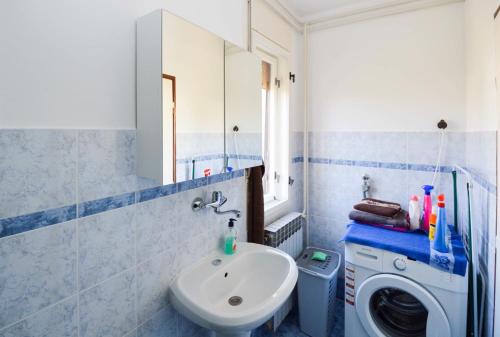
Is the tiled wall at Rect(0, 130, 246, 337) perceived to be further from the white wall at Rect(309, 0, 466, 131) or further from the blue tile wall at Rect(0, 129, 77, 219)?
the white wall at Rect(309, 0, 466, 131)

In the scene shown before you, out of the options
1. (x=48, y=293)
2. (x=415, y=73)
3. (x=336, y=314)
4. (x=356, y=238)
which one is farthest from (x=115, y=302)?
(x=415, y=73)

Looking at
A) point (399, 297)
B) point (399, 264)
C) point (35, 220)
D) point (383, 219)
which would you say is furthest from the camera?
point (383, 219)

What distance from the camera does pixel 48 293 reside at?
2.60ft

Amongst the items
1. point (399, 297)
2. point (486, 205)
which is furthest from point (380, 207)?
point (486, 205)

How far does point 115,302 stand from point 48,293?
236 mm

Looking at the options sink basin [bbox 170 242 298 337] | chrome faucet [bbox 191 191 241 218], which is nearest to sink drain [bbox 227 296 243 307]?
sink basin [bbox 170 242 298 337]

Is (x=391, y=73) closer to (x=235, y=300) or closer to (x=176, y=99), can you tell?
(x=176, y=99)

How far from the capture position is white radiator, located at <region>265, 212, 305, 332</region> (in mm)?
1853

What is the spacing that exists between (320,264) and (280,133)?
108 centimetres

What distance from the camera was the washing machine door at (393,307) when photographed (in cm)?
149

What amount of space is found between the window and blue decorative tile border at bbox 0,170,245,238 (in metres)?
1.10

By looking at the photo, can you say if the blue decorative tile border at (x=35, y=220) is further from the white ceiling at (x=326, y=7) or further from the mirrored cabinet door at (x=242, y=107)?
the white ceiling at (x=326, y=7)

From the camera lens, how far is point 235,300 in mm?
1302

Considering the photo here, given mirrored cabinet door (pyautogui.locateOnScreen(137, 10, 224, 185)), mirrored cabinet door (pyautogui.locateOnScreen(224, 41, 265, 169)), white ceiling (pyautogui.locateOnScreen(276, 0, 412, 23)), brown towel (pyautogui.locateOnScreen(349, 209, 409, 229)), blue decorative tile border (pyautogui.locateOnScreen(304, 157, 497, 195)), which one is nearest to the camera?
mirrored cabinet door (pyautogui.locateOnScreen(137, 10, 224, 185))
